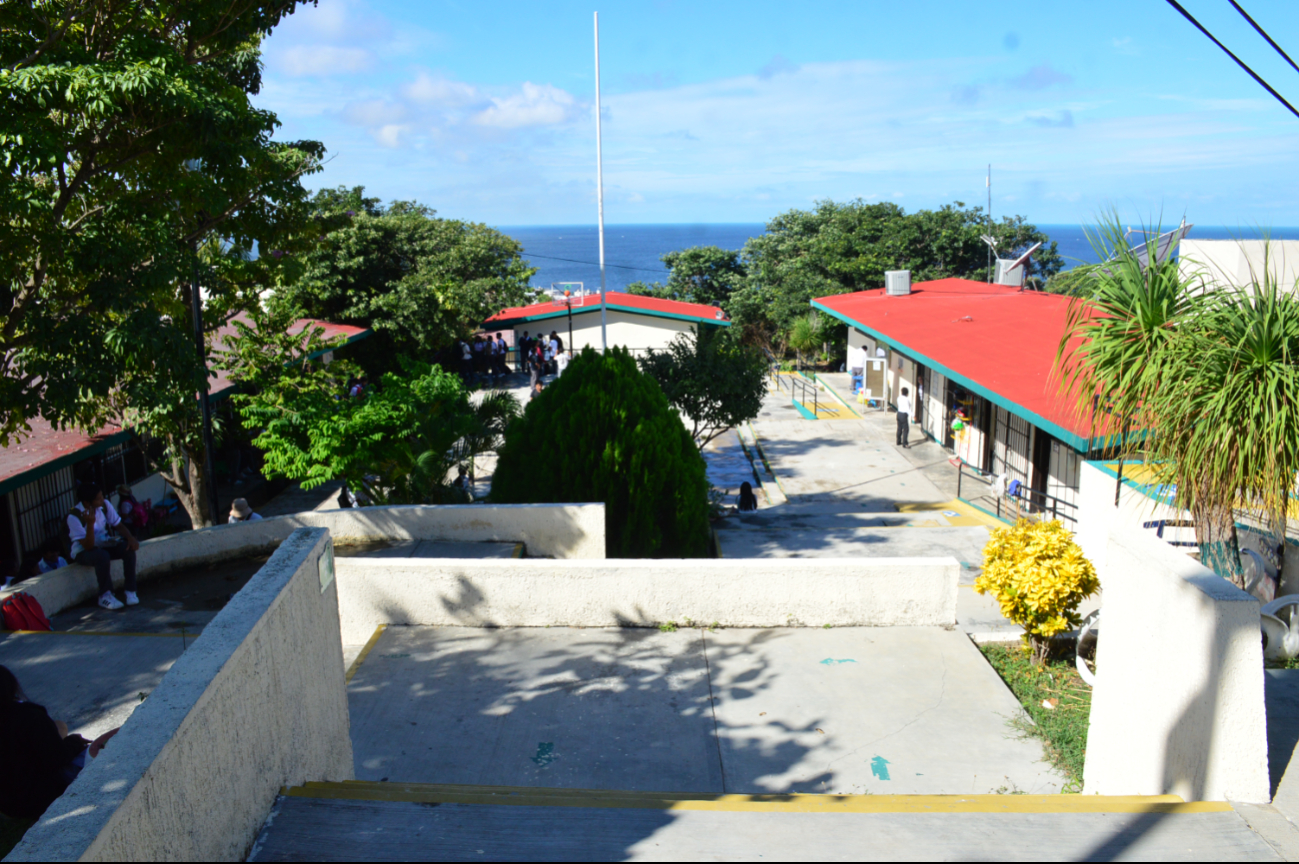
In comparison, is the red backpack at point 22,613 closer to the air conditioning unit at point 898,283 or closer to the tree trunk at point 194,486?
the tree trunk at point 194,486

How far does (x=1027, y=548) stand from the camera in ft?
24.9

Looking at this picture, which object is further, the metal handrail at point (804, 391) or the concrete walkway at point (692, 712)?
the metal handrail at point (804, 391)

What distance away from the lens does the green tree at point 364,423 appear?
12.1m

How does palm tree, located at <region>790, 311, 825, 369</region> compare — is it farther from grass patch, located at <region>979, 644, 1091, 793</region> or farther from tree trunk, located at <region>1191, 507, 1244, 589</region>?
tree trunk, located at <region>1191, 507, 1244, 589</region>

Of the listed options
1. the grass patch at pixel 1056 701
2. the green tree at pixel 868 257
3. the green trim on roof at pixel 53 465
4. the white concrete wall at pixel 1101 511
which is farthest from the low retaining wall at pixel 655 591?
the green tree at pixel 868 257

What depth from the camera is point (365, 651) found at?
25.5 ft

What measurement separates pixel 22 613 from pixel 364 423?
457cm

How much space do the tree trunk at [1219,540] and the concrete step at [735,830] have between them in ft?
9.91

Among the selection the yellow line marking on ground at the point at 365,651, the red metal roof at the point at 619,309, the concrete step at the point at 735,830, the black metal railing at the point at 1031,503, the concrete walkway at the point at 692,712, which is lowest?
the black metal railing at the point at 1031,503

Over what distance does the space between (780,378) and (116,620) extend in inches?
1227

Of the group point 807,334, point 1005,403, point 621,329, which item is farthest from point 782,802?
point 807,334

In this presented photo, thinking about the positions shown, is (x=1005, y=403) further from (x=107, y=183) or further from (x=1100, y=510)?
(x=107, y=183)

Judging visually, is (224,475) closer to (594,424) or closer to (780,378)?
(594,424)

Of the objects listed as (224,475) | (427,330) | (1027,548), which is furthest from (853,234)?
(1027,548)
